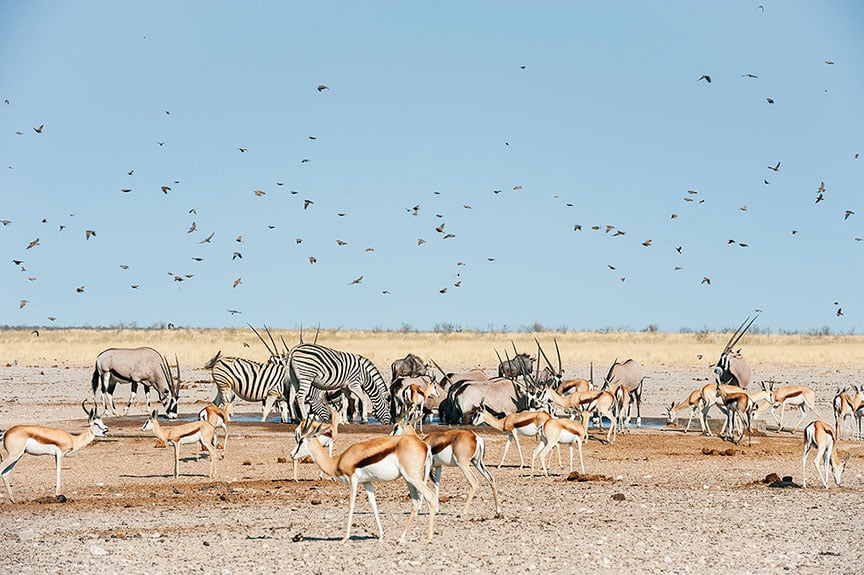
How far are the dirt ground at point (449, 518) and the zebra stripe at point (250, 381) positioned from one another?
523 centimetres

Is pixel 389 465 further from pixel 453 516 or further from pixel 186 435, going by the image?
pixel 186 435

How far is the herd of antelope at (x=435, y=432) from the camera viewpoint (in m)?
10.3

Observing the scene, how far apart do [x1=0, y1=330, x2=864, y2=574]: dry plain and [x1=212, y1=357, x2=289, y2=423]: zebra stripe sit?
311 centimetres

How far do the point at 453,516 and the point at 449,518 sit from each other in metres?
0.14

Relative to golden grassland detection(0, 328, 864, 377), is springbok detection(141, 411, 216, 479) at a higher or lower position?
lower

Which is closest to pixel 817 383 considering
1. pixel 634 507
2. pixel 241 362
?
pixel 241 362

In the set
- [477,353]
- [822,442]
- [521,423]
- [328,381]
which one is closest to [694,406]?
[328,381]

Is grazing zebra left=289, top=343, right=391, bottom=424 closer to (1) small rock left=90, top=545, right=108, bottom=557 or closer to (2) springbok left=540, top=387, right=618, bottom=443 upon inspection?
(2) springbok left=540, top=387, right=618, bottom=443

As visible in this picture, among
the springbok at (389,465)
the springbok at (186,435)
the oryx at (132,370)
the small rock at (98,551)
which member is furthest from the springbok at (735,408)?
the oryx at (132,370)

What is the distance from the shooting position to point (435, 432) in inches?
746

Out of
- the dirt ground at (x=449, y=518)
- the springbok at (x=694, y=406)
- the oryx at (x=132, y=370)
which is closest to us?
the dirt ground at (x=449, y=518)

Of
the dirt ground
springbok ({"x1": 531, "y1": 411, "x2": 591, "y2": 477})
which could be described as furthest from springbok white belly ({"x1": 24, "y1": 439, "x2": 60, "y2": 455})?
springbok ({"x1": 531, "y1": 411, "x2": 591, "y2": 477})

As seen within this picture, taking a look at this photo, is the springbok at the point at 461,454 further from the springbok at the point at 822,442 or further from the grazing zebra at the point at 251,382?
the grazing zebra at the point at 251,382

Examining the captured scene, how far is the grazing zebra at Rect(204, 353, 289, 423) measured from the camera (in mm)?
23766
